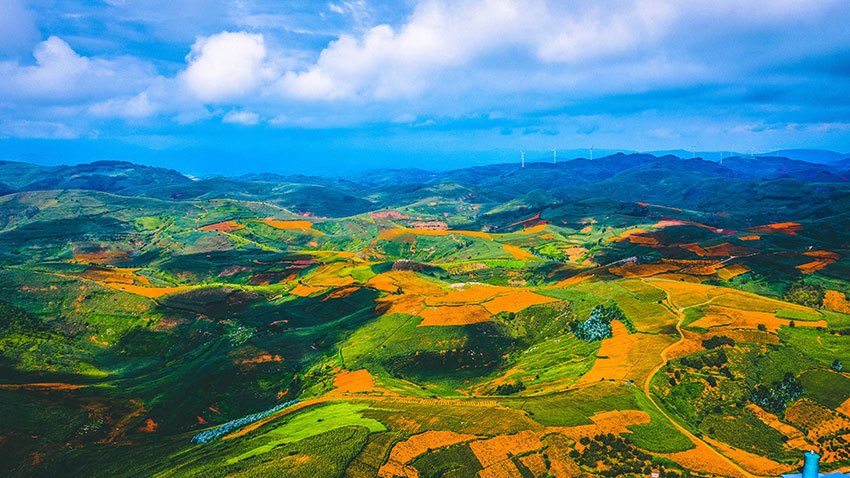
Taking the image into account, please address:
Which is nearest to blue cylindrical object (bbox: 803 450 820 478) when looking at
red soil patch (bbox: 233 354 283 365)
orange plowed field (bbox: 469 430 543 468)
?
orange plowed field (bbox: 469 430 543 468)

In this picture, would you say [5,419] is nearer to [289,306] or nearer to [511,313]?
[289,306]

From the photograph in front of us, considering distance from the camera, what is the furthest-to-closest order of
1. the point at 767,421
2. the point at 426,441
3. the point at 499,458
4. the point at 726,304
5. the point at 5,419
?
1. the point at 726,304
2. the point at 5,419
3. the point at 767,421
4. the point at 426,441
5. the point at 499,458

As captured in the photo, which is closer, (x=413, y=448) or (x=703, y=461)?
(x=703, y=461)

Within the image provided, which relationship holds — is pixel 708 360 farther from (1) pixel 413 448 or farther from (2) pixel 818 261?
(2) pixel 818 261

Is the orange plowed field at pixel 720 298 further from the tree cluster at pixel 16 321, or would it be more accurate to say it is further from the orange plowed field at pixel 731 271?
the tree cluster at pixel 16 321

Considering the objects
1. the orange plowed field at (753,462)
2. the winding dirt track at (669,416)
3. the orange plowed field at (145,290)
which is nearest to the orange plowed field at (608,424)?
the winding dirt track at (669,416)

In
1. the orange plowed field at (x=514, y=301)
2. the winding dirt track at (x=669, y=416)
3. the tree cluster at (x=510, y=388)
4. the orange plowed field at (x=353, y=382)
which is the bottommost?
the orange plowed field at (x=353, y=382)

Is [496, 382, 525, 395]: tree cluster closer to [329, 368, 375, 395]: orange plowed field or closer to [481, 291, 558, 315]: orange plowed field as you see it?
[329, 368, 375, 395]: orange plowed field

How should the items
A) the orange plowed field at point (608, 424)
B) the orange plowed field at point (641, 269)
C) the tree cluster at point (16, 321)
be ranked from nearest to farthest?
1. the orange plowed field at point (608, 424)
2. the tree cluster at point (16, 321)
3. the orange plowed field at point (641, 269)

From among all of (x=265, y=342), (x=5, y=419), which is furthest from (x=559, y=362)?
(x=5, y=419)

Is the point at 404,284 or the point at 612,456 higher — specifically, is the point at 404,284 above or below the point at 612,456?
below

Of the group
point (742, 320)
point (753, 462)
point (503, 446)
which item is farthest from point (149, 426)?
point (742, 320)
